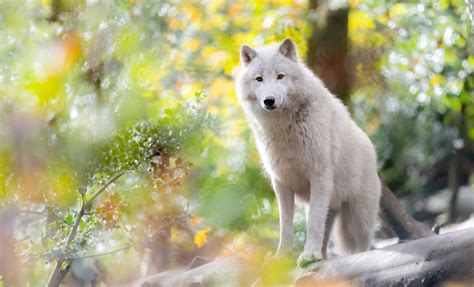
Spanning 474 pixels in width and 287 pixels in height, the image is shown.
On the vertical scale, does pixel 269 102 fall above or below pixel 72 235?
above

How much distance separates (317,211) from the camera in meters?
5.24

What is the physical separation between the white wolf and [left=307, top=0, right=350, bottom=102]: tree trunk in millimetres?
2111

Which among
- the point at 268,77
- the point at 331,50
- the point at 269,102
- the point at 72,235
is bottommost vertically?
the point at 72,235

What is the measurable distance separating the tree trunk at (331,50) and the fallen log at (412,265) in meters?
3.47

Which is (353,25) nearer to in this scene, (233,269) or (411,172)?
(411,172)

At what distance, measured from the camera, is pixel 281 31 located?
8.39 metres

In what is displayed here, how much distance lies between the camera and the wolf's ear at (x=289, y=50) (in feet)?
18.0

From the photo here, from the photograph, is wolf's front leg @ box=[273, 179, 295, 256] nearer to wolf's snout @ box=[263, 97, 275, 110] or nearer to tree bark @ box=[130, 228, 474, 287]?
tree bark @ box=[130, 228, 474, 287]

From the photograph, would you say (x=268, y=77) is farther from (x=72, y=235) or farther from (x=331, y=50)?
(x=331, y=50)

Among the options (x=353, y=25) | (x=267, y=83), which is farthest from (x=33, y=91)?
(x=353, y=25)

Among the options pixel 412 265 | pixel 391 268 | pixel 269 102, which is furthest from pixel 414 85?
pixel 412 265

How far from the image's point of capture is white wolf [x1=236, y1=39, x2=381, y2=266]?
17.2ft

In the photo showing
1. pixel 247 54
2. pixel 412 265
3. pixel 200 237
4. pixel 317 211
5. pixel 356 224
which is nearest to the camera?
pixel 412 265

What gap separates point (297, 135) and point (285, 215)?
625 millimetres
